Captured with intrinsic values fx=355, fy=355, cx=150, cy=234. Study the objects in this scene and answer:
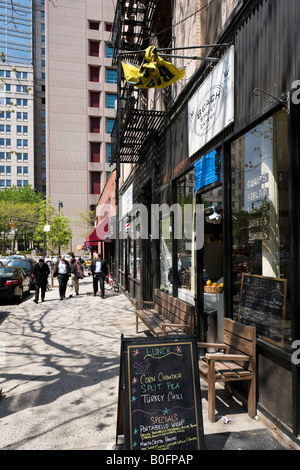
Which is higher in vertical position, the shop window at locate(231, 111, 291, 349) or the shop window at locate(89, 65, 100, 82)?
the shop window at locate(89, 65, 100, 82)

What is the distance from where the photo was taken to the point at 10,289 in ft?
44.1

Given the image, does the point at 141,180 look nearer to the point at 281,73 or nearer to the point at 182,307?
the point at 182,307

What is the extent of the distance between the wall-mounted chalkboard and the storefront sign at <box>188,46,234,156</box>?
2.28m

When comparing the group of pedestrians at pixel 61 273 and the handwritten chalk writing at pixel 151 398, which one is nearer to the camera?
the handwritten chalk writing at pixel 151 398

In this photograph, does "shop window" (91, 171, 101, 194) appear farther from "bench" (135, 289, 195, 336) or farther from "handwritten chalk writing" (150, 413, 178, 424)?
"handwritten chalk writing" (150, 413, 178, 424)

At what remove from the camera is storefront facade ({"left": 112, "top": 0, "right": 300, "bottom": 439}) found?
3650mm

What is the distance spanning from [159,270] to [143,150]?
4332 mm

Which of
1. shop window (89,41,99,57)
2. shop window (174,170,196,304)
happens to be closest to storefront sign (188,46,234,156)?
shop window (174,170,196,304)

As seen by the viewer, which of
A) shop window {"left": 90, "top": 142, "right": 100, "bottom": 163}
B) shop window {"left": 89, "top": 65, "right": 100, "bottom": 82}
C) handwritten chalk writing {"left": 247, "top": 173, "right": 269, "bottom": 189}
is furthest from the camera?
shop window {"left": 90, "top": 142, "right": 100, "bottom": 163}

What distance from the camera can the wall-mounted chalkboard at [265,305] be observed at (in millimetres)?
3971

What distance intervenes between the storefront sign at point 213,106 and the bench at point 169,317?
289 centimetres

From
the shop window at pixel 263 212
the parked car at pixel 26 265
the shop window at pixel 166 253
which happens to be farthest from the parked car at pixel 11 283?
the shop window at pixel 263 212

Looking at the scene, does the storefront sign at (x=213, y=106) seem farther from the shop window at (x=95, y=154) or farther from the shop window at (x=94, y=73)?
the shop window at (x=94, y=73)

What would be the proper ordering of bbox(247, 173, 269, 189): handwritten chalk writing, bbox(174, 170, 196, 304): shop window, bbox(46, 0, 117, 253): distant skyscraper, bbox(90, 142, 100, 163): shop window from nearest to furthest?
bbox(247, 173, 269, 189): handwritten chalk writing, bbox(174, 170, 196, 304): shop window, bbox(46, 0, 117, 253): distant skyscraper, bbox(90, 142, 100, 163): shop window
